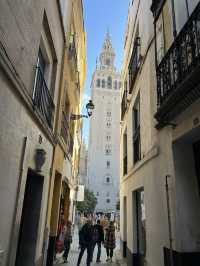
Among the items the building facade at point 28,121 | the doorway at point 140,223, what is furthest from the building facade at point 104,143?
the building facade at point 28,121

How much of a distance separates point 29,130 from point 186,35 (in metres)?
3.25

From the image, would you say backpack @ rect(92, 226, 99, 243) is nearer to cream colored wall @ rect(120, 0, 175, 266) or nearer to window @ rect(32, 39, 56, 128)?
cream colored wall @ rect(120, 0, 175, 266)

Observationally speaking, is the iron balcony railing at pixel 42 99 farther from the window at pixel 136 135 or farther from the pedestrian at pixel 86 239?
the pedestrian at pixel 86 239

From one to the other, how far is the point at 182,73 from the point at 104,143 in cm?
7430

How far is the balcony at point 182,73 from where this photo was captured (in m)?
3.46

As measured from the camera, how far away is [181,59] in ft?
13.3

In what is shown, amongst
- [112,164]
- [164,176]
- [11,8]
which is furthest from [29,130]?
[112,164]

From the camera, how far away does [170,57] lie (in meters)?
4.55

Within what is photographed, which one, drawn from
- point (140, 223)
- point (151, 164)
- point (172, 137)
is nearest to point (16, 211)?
point (172, 137)

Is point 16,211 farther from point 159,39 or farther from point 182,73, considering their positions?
point 159,39

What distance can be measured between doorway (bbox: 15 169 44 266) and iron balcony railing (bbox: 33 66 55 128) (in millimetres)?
1408

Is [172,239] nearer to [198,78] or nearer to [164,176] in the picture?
[164,176]

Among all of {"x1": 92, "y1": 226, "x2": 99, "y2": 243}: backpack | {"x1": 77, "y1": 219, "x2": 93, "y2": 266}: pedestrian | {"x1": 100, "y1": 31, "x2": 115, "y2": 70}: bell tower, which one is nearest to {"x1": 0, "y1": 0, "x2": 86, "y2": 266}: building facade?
{"x1": 77, "y1": 219, "x2": 93, "y2": 266}: pedestrian

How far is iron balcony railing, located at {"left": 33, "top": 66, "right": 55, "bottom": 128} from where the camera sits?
4.91 m
